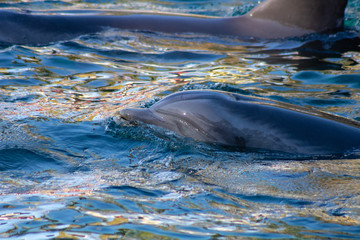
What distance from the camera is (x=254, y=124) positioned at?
4.78 meters

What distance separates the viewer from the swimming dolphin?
30.8ft

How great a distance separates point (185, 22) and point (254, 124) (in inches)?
219

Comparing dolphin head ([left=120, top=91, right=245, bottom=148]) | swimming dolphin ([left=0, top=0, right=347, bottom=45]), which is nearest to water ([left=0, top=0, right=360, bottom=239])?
dolphin head ([left=120, top=91, right=245, bottom=148])

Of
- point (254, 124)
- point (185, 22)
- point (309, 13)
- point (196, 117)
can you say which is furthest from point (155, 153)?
point (309, 13)

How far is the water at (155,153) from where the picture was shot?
322 cm

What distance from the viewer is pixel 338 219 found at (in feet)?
10.8

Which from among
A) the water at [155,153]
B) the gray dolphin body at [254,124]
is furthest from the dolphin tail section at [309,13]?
the gray dolphin body at [254,124]

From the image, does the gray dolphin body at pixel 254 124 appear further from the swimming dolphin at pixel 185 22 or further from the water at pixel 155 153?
the swimming dolphin at pixel 185 22

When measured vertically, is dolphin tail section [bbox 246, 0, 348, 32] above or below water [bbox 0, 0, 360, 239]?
above

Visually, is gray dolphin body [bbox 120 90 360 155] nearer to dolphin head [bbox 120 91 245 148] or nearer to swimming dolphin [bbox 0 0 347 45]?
dolphin head [bbox 120 91 245 148]

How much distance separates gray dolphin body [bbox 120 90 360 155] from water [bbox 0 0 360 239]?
0.14 meters

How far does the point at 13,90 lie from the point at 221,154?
341cm

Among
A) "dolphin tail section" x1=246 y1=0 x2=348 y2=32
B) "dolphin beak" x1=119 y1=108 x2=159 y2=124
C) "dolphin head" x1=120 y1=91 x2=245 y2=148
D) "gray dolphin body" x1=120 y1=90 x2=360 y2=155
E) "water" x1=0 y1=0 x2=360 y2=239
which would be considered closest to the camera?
"water" x1=0 y1=0 x2=360 y2=239

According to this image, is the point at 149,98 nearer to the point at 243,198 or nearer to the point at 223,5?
the point at 243,198
